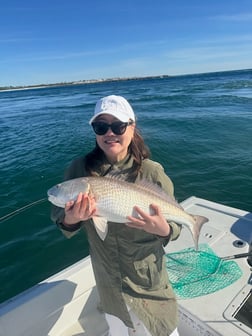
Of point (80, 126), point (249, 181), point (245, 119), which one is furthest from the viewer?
point (80, 126)

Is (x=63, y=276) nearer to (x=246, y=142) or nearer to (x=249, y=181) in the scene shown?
(x=249, y=181)

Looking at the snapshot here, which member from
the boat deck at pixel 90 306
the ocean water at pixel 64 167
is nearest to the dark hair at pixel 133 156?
the boat deck at pixel 90 306

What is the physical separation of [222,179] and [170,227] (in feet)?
29.2

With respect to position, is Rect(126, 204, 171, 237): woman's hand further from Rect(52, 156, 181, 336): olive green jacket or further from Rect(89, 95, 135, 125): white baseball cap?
Rect(89, 95, 135, 125): white baseball cap

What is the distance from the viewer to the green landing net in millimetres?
3385

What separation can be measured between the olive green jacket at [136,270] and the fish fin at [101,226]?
16 cm

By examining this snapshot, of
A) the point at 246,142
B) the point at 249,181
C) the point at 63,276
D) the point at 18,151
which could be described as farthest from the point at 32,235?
the point at 246,142

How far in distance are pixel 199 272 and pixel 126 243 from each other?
1695mm

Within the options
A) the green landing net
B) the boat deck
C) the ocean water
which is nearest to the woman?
the boat deck

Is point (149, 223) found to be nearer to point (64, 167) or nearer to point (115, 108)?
point (115, 108)

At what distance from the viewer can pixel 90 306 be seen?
377 cm

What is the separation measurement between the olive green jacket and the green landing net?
96 centimetres

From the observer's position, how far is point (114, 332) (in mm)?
2656

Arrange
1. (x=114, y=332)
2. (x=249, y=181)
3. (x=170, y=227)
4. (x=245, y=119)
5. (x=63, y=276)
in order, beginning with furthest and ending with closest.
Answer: (x=245, y=119) < (x=249, y=181) < (x=63, y=276) < (x=114, y=332) < (x=170, y=227)
